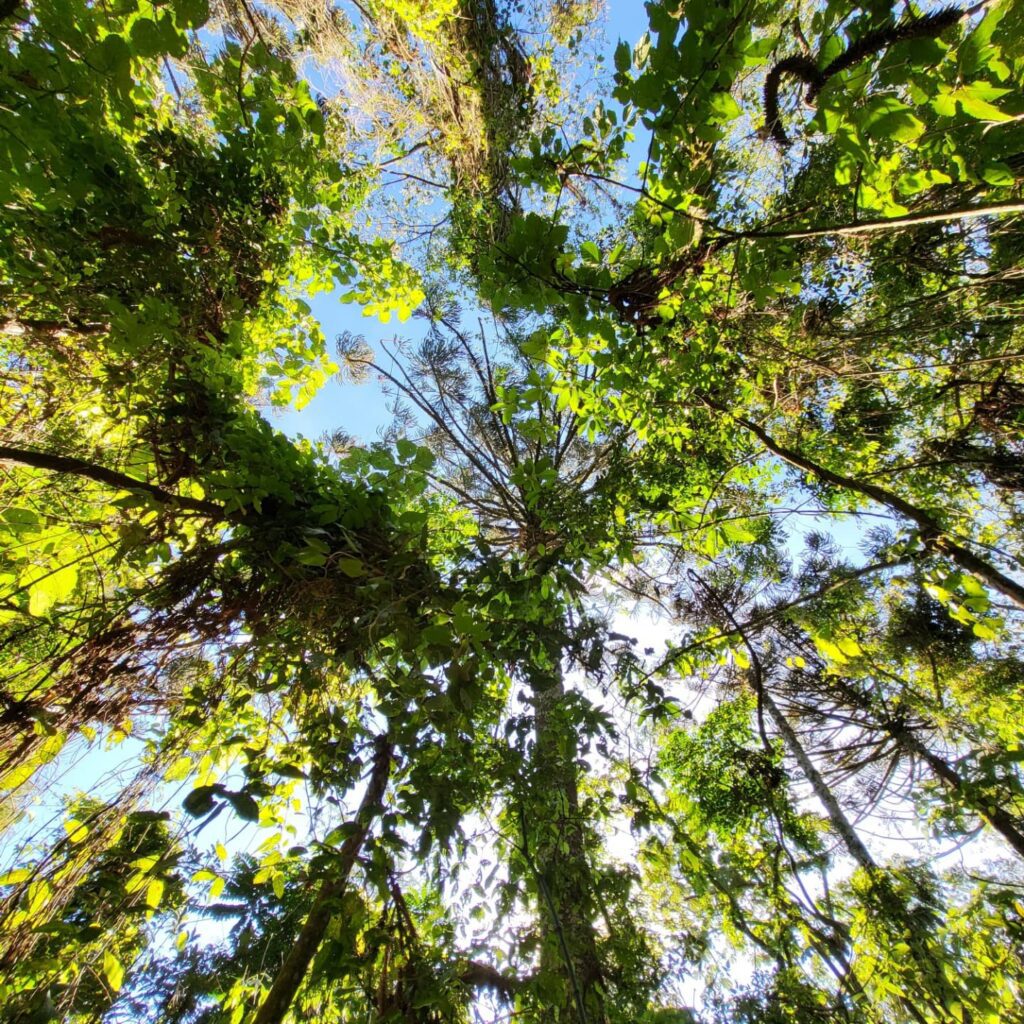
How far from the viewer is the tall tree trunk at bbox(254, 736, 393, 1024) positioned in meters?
1.36

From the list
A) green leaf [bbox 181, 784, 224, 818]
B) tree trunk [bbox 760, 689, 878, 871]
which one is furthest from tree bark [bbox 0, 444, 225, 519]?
tree trunk [bbox 760, 689, 878, 871]

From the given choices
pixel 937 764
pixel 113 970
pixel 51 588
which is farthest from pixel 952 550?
pixel 937 764

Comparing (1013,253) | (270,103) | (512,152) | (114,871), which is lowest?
(114,871)

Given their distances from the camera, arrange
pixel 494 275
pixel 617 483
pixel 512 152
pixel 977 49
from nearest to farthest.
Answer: pixel 977 49 → pixel 494 275 → pixel 617 483 → pixel 512 152

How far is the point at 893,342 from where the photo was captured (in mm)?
3783

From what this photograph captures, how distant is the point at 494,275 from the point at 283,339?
2.83 meters

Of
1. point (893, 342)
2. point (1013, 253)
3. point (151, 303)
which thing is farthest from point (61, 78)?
point (1013, 253)

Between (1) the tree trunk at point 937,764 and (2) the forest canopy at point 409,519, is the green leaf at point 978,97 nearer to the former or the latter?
(2) the forest canopy at point 409,519

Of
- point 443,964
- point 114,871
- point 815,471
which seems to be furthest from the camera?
point 815,471

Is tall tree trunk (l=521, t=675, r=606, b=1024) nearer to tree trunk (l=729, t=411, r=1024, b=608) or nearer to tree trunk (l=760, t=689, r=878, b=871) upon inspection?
tree trunk (l=729, t=411, r=1024, b=608)

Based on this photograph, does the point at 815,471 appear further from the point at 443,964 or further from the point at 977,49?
the point at 443,964

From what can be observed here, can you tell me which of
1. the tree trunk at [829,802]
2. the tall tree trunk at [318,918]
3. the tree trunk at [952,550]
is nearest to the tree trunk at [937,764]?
the tree trunk at [829,802]

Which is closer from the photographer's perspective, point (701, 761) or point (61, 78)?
point (61, 78)

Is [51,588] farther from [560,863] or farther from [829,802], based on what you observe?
[829,802]
